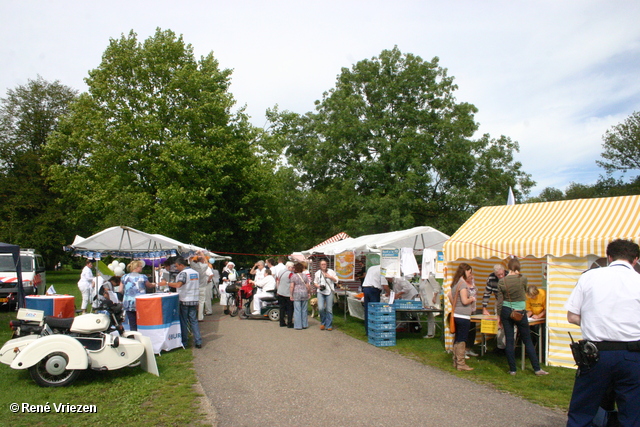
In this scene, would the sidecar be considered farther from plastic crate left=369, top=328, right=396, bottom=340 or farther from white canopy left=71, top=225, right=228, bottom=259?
white canopy left=71, top=225, right=228, bottom=259

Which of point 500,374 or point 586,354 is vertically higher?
point 586,354

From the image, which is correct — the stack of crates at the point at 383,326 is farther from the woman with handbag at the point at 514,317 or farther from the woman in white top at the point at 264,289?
the woman in white top at the point at 264,289

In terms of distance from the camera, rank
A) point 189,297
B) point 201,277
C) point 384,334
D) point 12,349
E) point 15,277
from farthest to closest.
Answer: point 15,277
point 201,277
point 384,334
point 189,297
point 12,349

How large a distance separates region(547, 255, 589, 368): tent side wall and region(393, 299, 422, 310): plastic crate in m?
3.29

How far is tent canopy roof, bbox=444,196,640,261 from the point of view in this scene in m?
7.88

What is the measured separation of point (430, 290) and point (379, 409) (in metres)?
7.24

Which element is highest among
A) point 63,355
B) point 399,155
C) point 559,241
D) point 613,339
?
point 399,155

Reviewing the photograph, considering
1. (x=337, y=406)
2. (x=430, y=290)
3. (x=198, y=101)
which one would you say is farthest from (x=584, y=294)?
(x=198, y=101)

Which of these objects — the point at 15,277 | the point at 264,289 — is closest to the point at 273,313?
Answer: the point at 264,289

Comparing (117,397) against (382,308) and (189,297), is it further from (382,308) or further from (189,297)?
(382,308)

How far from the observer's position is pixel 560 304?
8.16 metres

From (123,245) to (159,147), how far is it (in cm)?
1221

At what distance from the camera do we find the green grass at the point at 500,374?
20.9 ft

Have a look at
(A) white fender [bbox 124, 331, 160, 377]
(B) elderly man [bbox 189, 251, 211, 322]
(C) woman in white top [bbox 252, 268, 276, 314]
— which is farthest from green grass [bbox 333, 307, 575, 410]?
→ (B) elderly man [bbox 189, 251, 211, 322]
